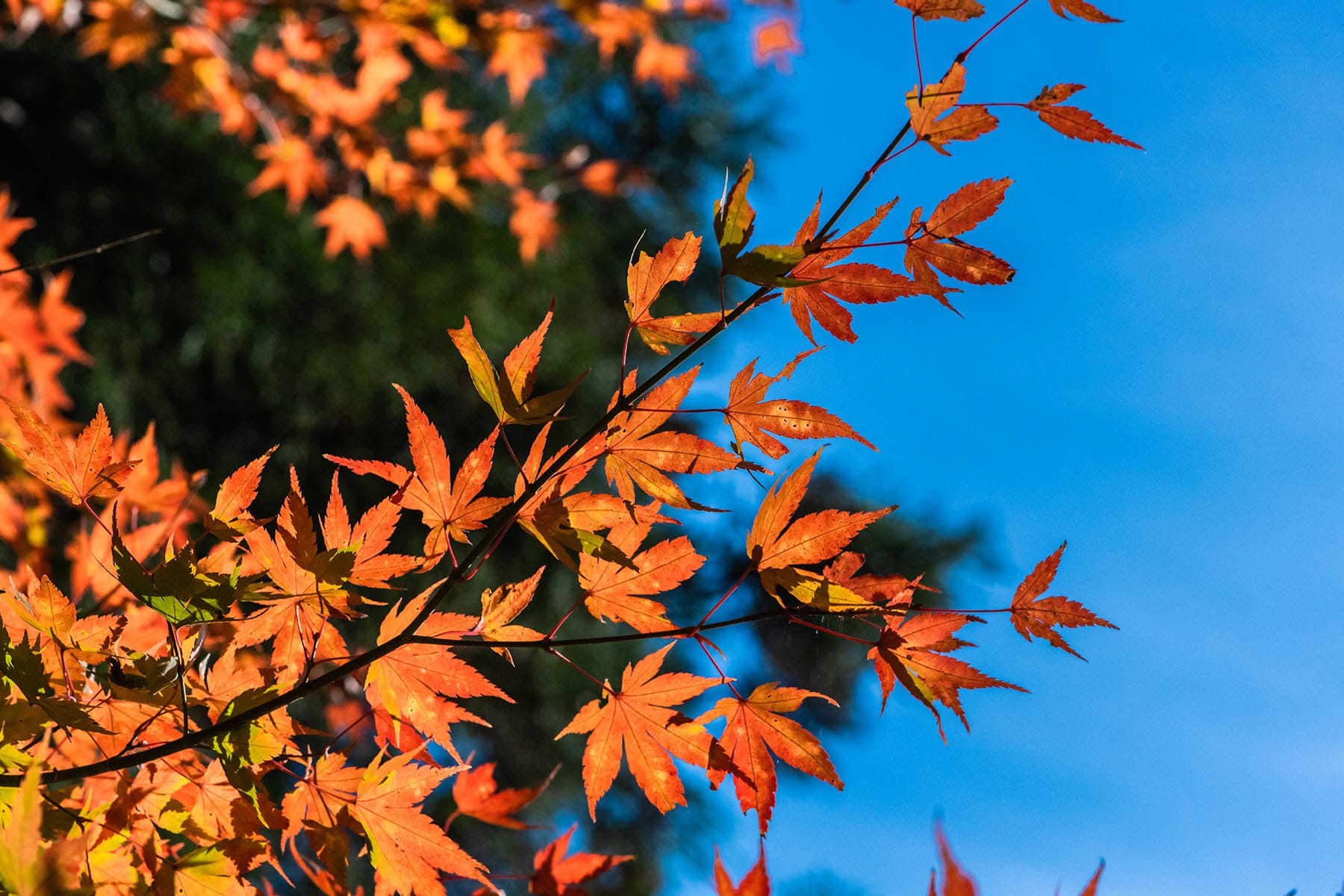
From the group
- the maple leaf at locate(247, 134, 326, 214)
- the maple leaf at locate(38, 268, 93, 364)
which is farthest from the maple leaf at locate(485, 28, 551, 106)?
the maple leaf at locate(38, 268, 93, 364)

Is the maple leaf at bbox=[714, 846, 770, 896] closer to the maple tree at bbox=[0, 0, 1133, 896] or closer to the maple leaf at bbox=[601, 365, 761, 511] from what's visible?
the maple tree at bbox=[0, 0, 1133, 896]

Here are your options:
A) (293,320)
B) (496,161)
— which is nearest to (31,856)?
(496,161)

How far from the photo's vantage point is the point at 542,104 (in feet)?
17.3

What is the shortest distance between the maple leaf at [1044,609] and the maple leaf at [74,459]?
1.61 ft

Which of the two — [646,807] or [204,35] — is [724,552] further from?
[204,35]

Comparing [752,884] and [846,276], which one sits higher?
[846,276]

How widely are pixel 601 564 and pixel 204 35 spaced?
1.68m

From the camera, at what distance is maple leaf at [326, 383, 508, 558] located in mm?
500

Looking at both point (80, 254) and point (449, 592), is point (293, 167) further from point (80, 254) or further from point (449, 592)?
point (449, 592)

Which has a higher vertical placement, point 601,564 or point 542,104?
point 542,104

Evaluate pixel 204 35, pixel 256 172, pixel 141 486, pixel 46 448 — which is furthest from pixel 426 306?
pixel 46 448

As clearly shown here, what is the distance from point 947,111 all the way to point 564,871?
1.85 feet

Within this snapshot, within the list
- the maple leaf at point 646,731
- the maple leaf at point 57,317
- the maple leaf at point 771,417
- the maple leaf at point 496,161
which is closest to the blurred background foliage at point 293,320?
the maple leaf at point 496,161

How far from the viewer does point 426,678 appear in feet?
1.77
